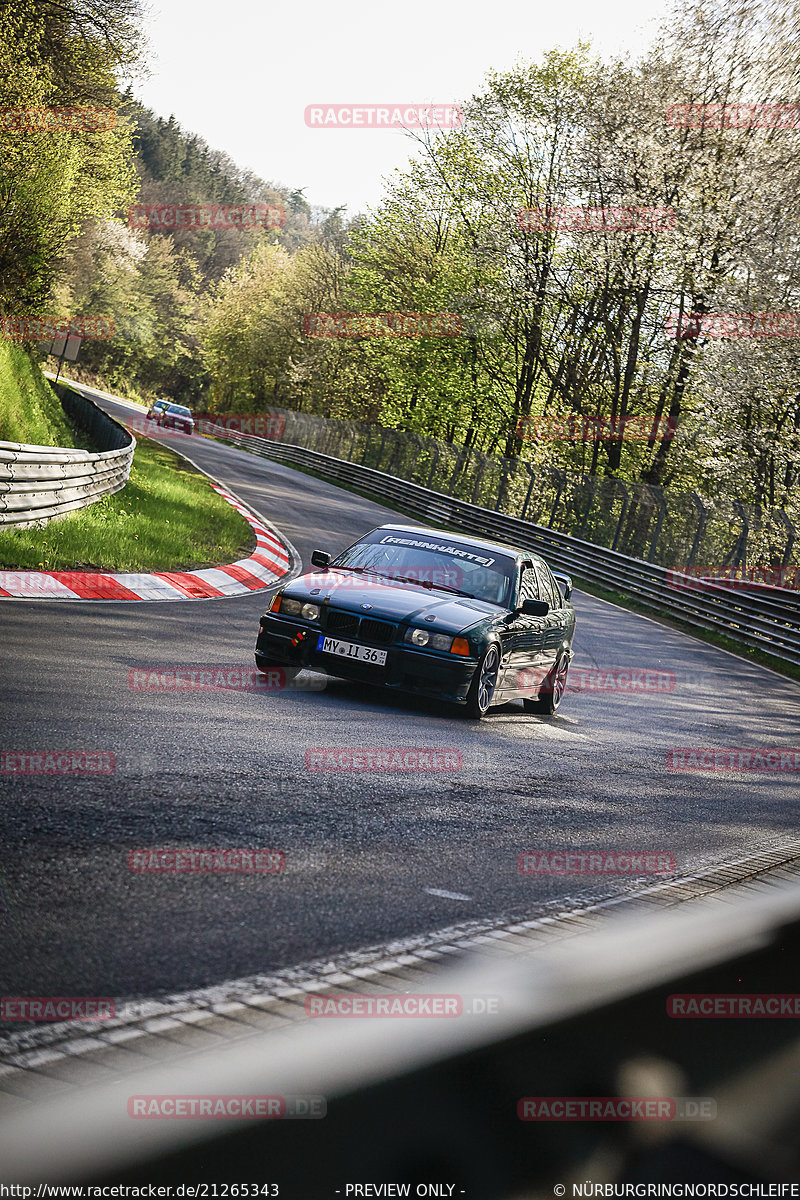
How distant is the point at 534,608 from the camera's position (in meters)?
10.1

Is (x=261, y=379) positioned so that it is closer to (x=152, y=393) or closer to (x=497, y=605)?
(x=152, y=393)

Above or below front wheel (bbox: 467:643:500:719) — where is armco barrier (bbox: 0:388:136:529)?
above

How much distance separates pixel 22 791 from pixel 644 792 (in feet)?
14.8

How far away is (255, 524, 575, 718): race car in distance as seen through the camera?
8.92 metres

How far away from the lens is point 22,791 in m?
4.75

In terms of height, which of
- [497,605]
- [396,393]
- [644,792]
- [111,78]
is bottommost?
[644,792]

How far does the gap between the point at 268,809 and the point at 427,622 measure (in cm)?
389

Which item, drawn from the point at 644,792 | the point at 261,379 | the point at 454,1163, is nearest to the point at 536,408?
the point at 261,379
